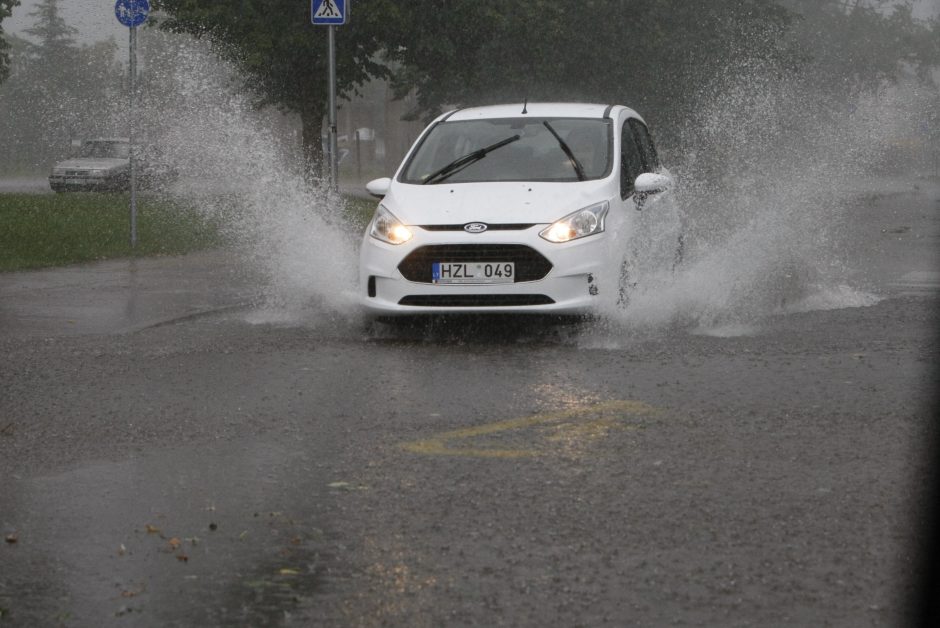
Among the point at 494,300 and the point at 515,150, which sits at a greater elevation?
the point at 515,150

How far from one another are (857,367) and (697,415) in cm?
206

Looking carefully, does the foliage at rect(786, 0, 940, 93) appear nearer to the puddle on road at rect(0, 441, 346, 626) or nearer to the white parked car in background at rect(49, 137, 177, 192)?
the white parked car in background at rect(49, 137, 177, 192)

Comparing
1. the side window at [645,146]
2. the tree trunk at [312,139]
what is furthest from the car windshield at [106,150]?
the side window at [645,146]

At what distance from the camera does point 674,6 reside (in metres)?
51.9

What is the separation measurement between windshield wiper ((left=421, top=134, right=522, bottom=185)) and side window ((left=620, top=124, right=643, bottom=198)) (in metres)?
0.84

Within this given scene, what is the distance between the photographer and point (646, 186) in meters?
12.0

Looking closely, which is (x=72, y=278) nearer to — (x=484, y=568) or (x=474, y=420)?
(x=474, y=420)

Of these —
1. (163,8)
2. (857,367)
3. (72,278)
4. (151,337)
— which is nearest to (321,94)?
(163,8)

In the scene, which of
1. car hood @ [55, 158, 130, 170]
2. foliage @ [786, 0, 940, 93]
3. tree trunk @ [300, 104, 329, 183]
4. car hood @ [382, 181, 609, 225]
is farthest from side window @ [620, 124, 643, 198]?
→ foliage @ [786, 0, 940, 93]

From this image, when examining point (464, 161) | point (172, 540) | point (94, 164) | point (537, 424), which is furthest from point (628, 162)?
point (94, 164)

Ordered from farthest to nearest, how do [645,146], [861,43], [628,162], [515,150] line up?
[861,43], [645,146], [628,162], [515,150]

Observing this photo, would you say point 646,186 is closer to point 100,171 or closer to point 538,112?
Result: point 538,112

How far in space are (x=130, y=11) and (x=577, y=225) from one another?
30.3 ft

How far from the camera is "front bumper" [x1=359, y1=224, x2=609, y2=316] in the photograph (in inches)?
428
